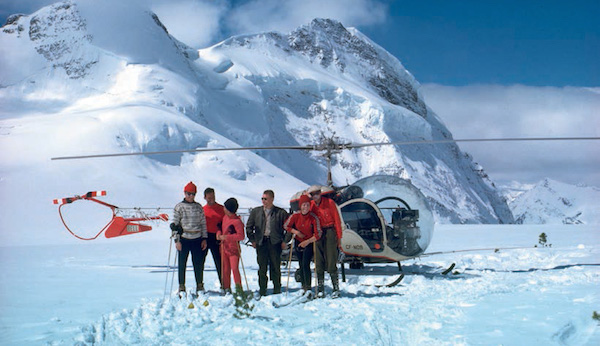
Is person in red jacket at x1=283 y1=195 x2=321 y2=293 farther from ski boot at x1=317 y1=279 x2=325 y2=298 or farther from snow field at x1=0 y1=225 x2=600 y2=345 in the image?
snow field at x1=0 y1=225 x2=600 y2=345

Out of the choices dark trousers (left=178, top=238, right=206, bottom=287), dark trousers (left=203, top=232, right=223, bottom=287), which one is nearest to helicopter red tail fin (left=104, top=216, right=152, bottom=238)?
dark trousers (left=203, top=232, right=223, bottom=287)

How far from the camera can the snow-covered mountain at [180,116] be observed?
148 feet

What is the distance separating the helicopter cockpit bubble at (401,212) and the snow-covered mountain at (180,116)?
29.1 meters

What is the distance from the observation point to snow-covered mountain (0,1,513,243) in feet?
148

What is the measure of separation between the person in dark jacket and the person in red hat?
2.26ft

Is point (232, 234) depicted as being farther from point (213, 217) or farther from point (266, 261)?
point (266, 261)

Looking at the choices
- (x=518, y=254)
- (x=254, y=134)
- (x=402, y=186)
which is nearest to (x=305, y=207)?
(x=402, y=186)

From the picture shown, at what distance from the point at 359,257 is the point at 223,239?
111 inches

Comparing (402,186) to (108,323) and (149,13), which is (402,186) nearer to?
(108,323)

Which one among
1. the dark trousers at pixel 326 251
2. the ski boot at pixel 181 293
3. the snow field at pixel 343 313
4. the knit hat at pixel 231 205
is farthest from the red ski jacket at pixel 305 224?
the ski boot at pixel 181 293

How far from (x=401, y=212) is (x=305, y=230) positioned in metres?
2.59

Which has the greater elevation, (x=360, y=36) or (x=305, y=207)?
(x=360, y=36)

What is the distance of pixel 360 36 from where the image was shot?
124875 millimetres

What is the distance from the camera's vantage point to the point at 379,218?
9.53 m
